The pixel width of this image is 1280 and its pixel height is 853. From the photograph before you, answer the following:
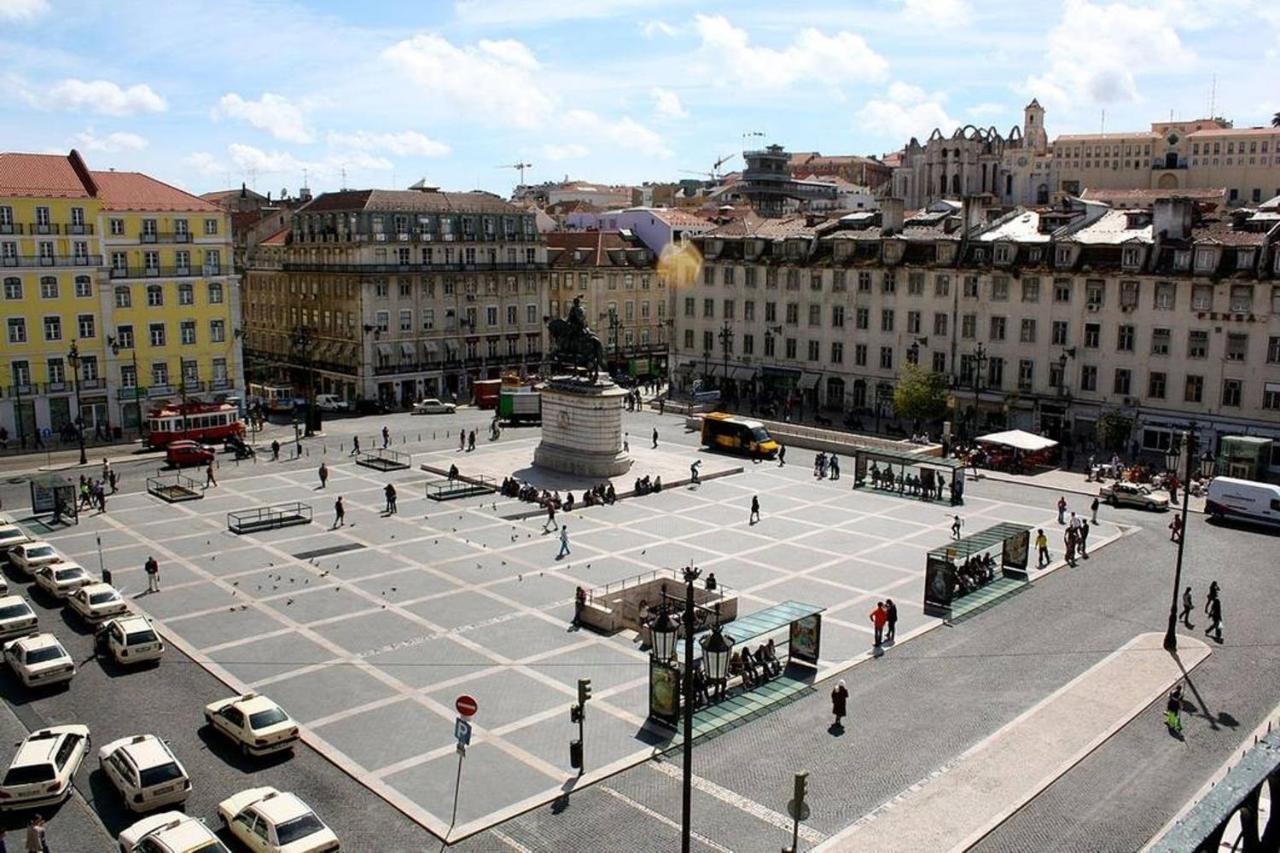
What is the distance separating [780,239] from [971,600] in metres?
47.5

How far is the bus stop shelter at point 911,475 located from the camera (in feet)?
168

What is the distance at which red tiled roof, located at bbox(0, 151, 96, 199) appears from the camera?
210ft

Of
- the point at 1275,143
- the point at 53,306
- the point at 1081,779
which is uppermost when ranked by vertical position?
the point at 1275,143

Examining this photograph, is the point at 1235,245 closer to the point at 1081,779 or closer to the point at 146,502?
the point at 1081,779

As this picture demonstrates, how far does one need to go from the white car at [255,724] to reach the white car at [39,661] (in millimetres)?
5707

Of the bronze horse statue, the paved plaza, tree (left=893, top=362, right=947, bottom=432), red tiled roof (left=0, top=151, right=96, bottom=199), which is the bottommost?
the paved plaza

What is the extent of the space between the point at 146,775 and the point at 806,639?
54.8 feet

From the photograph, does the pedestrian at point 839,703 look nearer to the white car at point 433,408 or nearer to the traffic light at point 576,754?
the traffic light at point 576,754

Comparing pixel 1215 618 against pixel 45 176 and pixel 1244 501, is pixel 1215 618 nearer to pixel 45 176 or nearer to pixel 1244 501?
pixel 1244 501

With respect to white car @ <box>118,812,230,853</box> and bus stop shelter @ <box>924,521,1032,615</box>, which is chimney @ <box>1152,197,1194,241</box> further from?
white car @ <box>118,812,230,853</box>

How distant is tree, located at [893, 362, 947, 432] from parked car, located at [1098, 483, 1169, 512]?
1514 centimetres

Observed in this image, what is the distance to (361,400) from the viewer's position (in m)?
81.1

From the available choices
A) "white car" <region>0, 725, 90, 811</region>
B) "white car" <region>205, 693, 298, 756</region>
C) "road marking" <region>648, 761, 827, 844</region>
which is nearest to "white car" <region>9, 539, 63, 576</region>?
"white car" <region>0, 725, 90, 811</region>

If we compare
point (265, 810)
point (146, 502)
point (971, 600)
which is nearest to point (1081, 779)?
point (971, 600)
